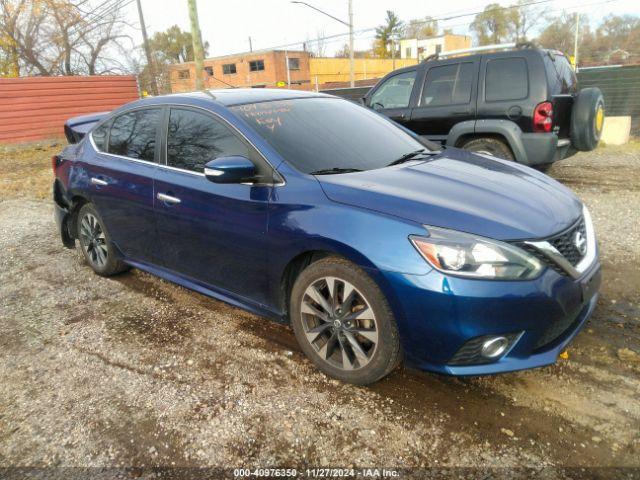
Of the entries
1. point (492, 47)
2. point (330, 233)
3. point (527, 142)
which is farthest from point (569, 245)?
point (492, 47)

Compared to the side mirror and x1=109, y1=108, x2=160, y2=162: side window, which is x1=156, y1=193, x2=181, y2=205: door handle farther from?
the side mirror

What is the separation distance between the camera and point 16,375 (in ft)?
10.2

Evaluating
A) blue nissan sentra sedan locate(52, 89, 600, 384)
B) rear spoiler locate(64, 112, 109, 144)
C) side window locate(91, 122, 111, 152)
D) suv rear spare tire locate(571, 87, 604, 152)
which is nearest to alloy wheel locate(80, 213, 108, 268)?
blue nissan sentra sedan locate(52, 89, 600, 384)

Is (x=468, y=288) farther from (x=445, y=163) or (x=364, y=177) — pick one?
(x=445, y=163)

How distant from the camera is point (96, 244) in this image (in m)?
4.57

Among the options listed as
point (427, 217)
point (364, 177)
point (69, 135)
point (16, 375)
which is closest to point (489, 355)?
point (427, 217)

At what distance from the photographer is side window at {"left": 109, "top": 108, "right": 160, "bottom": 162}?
3.81 metres

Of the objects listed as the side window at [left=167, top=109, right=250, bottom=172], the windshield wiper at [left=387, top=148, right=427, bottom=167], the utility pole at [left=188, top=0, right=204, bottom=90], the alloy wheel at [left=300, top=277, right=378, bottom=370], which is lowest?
the alloy wheel at [left=300, top=277, right=378, bottom=370]

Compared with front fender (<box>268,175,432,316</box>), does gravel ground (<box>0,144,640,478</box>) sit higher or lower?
lower

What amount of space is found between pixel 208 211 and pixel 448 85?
200 inches

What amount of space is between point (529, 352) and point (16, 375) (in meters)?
3.15

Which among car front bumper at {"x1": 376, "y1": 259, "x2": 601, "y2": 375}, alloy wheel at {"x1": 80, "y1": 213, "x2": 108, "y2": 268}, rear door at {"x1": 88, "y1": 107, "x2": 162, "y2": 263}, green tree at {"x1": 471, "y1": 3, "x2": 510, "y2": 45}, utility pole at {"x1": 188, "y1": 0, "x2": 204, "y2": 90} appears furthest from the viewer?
green tree at {"x1": 471, "y1": 3, "x2": 510, "y2": 45}

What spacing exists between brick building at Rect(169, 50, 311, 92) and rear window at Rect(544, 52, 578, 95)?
42556 mm

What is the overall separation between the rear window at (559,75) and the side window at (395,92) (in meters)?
1.95
